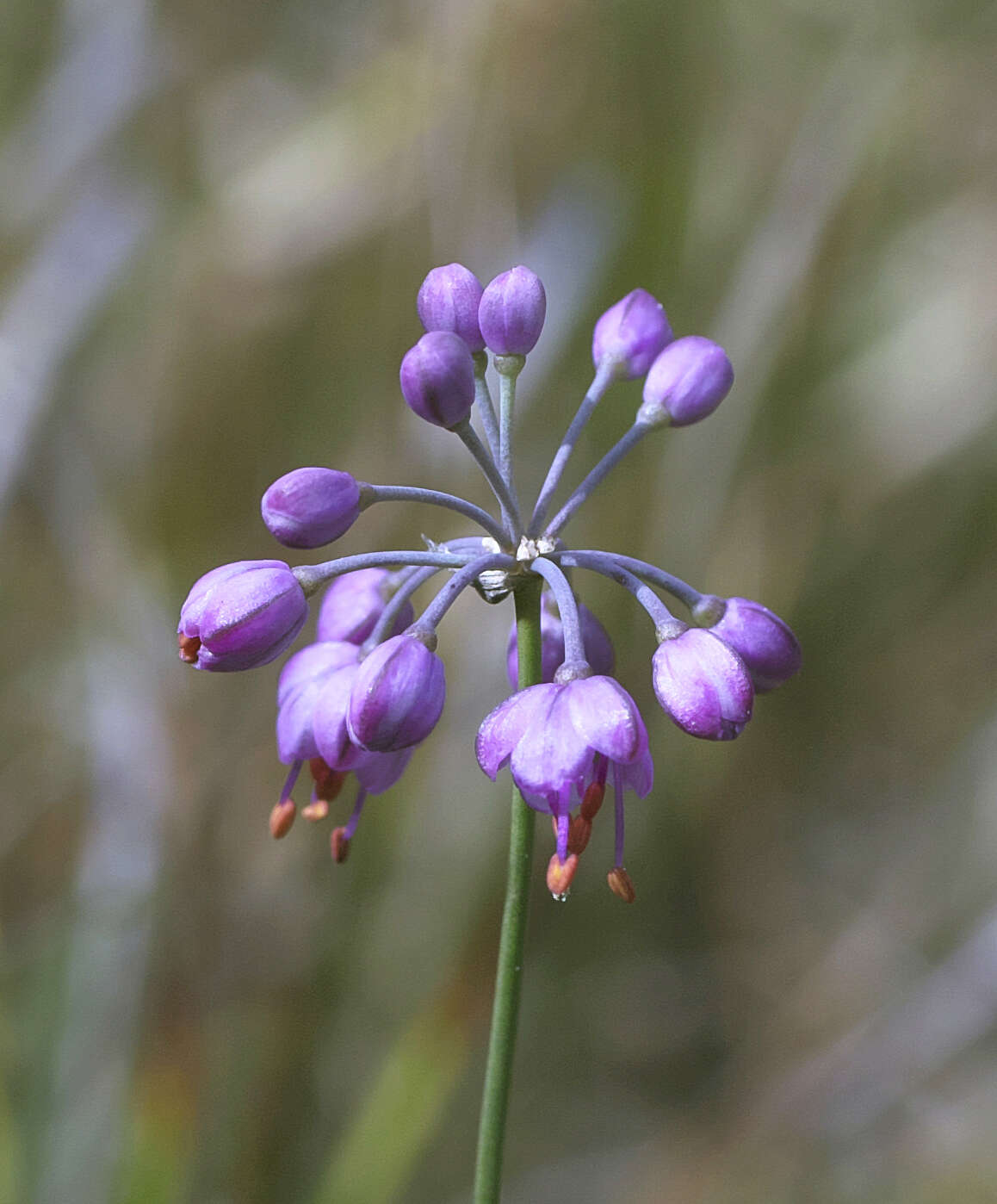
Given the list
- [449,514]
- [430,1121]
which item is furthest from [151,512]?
[430,1121]

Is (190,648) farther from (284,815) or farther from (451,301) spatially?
(451,301)

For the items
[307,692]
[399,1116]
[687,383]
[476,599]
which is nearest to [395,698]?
[307,692]

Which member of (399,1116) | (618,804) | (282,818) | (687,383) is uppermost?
(687,383)

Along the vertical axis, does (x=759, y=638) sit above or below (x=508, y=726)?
above

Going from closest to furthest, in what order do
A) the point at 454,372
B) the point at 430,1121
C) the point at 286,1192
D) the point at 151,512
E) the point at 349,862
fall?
the point at 454,372
the point at 430,1121
the point at 286,1192
the point at 349,862
the point at 151,512

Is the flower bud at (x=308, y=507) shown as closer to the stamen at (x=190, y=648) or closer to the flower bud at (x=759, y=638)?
the stamen at (x=190, y=648)

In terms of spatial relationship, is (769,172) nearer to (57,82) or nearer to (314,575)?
(57,82)
